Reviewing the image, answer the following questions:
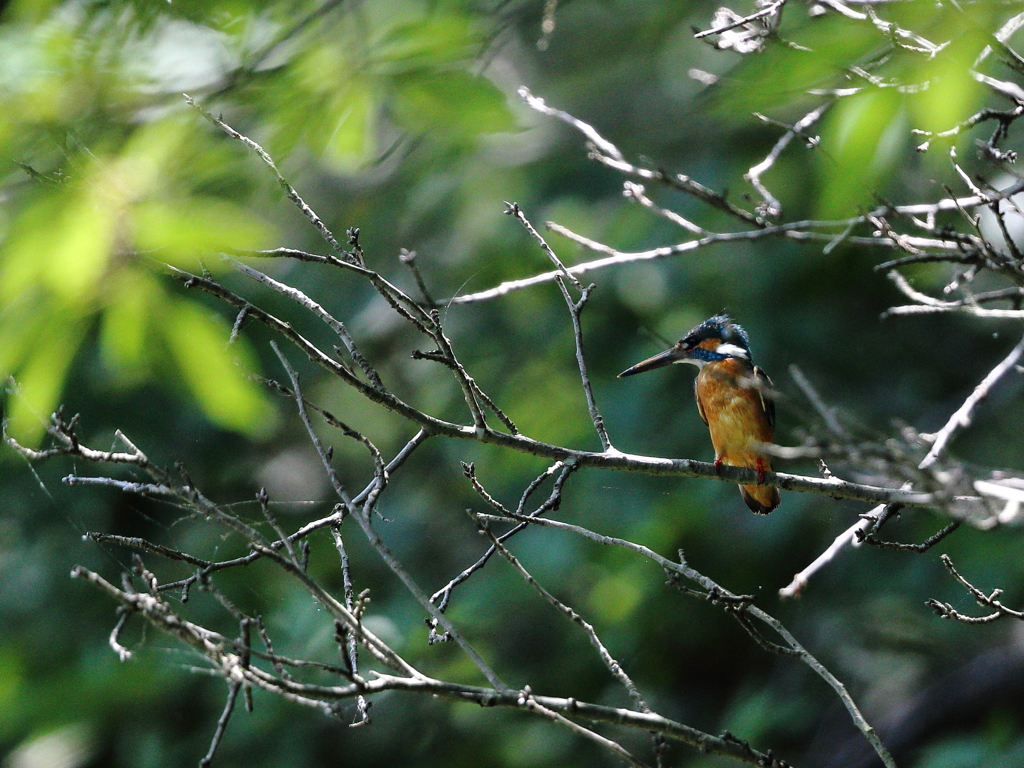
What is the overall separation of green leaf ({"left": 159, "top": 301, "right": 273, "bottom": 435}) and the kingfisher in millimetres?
1549

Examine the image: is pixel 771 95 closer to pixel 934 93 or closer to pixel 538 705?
pixel 934 93

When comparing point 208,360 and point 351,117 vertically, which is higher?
point 351,117

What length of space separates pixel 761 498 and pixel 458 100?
2068mm

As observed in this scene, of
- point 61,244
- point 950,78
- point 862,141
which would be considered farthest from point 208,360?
point 950,78

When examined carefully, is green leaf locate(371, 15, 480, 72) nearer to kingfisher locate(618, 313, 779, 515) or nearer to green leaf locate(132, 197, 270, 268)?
green leaf locate(132, 197, 270, 268)

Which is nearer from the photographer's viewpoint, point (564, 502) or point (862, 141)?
point (862, 141)

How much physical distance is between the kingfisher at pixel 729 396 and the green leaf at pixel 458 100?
1.36 m

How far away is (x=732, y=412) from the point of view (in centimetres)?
328

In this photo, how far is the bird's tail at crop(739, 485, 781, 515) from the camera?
336 centimetres

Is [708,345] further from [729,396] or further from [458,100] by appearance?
[458,100]

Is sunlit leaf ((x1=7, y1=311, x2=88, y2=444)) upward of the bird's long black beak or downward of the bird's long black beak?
upward

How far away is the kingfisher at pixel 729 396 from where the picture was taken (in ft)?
10.7

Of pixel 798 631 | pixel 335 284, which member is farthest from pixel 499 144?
pixel 798 631

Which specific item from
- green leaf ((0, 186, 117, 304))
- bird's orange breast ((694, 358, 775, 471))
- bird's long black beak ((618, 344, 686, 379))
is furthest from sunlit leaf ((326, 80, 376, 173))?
bird's orange breast ((694, 358, 775, 471))
